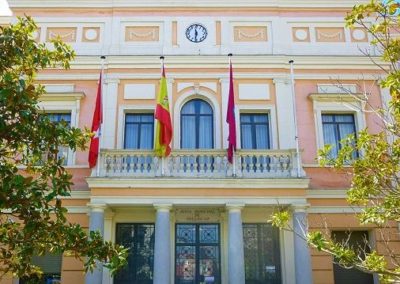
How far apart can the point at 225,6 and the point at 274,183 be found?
7201 millimetres

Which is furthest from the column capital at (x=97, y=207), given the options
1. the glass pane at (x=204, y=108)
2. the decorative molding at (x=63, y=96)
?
the glass pane at (x=204, y=108)

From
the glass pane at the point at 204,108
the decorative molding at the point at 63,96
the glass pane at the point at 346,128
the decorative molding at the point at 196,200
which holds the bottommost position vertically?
the decorative molding at the point at 196,200

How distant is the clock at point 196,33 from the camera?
694 inches

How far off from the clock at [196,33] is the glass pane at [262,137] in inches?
150

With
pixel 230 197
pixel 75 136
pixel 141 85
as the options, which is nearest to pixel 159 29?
pixel 141 85

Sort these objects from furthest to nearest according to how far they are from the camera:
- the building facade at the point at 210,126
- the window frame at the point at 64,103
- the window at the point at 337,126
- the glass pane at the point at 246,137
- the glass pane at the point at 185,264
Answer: the window at the point at 337,126, the window frame at the point at 64,103, the glass pane at the point at 246,137, the glass pane at the point at 185,264, the building facade at the point at 210,126

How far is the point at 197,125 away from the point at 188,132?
1.28ft

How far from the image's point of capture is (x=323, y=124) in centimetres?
1684

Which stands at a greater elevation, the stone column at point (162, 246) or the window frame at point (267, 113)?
the window frame at point (267, 113)

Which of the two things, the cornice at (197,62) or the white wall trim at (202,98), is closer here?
the white wall trim at (202,98)

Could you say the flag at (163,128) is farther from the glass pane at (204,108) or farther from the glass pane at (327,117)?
the glass pane at (327,117)

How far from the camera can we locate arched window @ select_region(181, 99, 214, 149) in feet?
54.2

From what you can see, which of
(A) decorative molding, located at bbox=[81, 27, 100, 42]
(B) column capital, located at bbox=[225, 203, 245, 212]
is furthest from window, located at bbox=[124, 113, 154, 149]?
(B) column capital, located at bbox=[225, 203, 245, 212]

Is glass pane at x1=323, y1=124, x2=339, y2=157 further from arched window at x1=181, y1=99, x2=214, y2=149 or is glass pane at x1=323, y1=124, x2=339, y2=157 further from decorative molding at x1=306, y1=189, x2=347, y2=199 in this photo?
arched window at x1=181, y1=99, x2=214, y2=149
